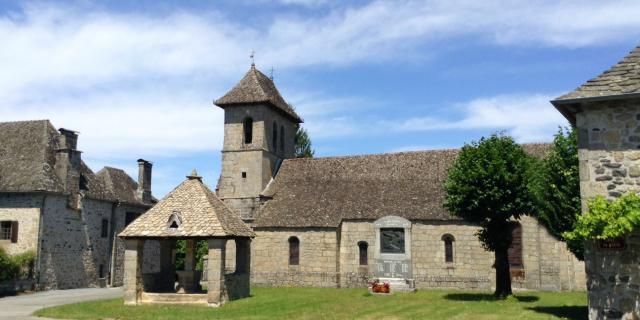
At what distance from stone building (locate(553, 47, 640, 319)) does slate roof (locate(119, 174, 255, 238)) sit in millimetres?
12437

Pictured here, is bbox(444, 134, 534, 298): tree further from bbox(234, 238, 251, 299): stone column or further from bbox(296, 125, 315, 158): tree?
bbox(296, 125, 315, 158): tree

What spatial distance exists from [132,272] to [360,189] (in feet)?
50.0

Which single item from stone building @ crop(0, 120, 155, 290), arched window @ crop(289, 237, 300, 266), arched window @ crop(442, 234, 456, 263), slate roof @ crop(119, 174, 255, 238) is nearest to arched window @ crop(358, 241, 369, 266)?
arched window @ crop(289, 237, 300, 266)

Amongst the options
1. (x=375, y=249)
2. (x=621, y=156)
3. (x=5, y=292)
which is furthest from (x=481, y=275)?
(x=5, y=292)

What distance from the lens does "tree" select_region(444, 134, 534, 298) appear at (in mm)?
20188

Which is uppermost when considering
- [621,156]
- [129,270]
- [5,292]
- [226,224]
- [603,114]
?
[603,114]

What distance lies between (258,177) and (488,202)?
17353 mm

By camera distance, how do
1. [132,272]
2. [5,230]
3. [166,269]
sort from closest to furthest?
[132,272] → [166,269] → [5,230]

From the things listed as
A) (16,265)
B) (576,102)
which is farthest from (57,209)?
(576,102)

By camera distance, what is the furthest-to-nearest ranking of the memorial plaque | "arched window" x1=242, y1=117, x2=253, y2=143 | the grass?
"arched window" x1=242, y1=117, x2=253, y2=143
the memorial plaque
the grass

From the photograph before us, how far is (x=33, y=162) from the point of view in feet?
99.7

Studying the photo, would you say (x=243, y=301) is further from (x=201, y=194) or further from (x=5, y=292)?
(x=5, y=292)

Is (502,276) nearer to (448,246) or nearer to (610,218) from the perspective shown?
(448,246)

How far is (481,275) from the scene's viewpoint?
27.3 metres
